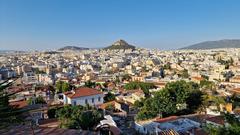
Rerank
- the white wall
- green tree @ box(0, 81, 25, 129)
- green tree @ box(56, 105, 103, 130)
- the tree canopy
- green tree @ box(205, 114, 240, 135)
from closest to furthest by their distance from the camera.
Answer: green tree @ box(0, 81, 25, 129) < green tree @ box(205, 114, 240, 135) < green tree @ box(56, 105, 103, 130) < the tree canopy < the white wall

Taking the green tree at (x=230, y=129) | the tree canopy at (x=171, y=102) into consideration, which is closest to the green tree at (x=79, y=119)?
the tree canopy at (x=171, y=102)

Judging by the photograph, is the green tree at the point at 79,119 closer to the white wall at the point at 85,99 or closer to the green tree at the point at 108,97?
the white wall at the point at 85,99

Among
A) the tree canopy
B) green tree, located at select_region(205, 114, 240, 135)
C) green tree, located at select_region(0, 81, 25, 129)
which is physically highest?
green tree, located at select_region(0, 81, 25, 129)

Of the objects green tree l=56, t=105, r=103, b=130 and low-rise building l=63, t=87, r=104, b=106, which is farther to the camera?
low-rise building l=63, t=87, r=104, b=106

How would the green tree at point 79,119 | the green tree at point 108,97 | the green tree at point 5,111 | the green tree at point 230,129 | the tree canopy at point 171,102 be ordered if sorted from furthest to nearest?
the green tree at point 108,97
the tree canopy at point 171,102
the green tree at point 79,119
the green tree at point 230,129
the green tree at point 5,111

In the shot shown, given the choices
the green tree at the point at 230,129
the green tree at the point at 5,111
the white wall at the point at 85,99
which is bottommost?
the white wall at the point at 85,99

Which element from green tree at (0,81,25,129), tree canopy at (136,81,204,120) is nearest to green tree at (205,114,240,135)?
green tree at (0,81,25,129)

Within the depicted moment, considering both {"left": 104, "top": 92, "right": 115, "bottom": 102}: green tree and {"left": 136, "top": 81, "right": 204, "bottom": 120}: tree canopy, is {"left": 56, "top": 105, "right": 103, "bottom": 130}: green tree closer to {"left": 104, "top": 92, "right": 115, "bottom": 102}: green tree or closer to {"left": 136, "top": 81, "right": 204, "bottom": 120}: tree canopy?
{"left": 136, "top": 81, "right": 204, "bottom": 120}: tree canopy

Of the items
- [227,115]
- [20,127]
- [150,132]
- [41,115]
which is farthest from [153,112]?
[20,127]

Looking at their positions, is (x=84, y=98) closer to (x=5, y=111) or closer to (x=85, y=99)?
(x=85, y=99)

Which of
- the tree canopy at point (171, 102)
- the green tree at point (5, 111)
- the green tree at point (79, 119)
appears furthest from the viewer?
the tree canopy at point (171, 102)

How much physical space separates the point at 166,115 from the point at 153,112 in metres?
0.92

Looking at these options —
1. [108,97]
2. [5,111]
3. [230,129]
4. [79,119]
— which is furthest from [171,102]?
[5,111]

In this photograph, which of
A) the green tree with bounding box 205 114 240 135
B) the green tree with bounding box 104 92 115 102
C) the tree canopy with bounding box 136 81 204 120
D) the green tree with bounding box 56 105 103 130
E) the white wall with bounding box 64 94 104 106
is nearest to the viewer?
the green tree with bounding box 205 114 240 135
